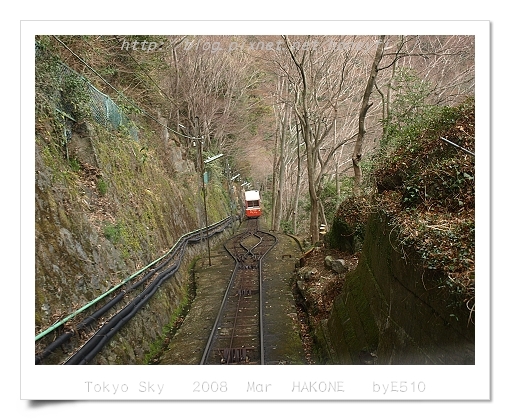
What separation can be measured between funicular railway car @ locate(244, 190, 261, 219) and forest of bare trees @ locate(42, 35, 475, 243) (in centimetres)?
294

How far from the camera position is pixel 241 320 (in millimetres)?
11062

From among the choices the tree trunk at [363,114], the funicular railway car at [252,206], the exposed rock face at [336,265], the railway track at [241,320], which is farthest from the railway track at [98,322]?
the funicular railway car at [252,206]

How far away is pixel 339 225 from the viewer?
12891 mm

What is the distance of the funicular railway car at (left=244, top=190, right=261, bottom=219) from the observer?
36.0 meters

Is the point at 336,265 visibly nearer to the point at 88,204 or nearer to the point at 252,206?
the point at 88,204

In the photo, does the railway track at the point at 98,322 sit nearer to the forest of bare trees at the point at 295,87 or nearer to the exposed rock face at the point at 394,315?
the exposed rock face at the point at 394,315

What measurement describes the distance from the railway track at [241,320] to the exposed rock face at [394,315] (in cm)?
169

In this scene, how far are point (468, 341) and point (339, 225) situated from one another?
28.8 feet

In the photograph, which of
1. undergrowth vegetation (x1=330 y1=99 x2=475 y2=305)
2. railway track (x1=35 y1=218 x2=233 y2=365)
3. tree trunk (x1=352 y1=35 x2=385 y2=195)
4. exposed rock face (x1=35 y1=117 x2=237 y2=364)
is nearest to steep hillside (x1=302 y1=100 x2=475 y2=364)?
undergrowth vegetation (x1=330 y1=99 x2=475 y2=305)

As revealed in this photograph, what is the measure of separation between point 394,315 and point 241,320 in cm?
587

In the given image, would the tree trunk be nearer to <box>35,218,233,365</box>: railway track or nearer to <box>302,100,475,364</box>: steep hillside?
<box>302,100,475,364</box>: steep hillside

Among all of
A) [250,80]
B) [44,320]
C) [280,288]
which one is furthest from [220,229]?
[44,320]
